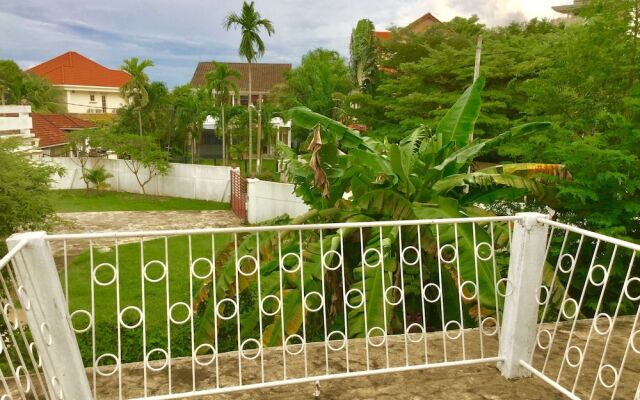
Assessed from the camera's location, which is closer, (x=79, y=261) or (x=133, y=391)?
(x=133, y=391)

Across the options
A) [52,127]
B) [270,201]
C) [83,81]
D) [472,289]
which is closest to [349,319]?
[472,289]

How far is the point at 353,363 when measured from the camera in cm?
354

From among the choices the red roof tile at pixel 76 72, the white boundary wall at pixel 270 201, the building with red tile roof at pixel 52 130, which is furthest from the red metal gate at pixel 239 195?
the red roof tile at pixel 76 72

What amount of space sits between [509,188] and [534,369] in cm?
274

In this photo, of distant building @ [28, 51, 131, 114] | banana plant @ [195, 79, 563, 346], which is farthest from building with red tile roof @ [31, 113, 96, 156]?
banana plant @ [195, 79, 563, 346]

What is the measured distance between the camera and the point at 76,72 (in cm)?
5197

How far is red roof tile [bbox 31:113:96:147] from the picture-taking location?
30.7 meters

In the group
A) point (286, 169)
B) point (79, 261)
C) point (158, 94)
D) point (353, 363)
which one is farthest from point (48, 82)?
point (353, 363)

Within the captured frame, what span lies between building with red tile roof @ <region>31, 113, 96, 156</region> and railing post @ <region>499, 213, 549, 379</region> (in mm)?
28805

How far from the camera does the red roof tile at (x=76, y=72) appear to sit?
50938 mm

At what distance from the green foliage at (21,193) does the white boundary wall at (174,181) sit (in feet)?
43.0

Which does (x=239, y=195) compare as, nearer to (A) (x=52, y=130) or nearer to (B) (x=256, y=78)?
(A) (x=52, y=130)

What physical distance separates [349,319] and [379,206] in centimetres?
119

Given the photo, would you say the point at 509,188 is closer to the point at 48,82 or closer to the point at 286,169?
the point at 286,169
